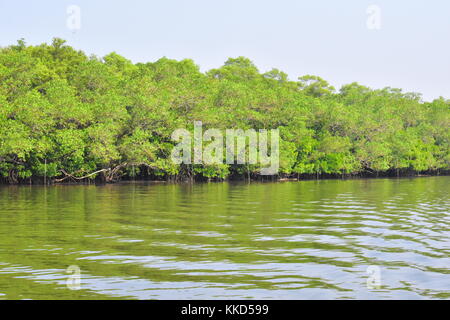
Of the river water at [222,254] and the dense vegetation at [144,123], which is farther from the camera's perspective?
the dense vegetation at [144,123]

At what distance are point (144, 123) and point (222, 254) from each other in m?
29.6

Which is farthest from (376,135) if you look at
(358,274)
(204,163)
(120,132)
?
(358,274)

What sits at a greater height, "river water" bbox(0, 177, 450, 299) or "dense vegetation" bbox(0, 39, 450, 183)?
"dense vegetation" bbox(0, 39, 450, 183)

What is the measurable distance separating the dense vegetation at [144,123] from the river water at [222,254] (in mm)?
16133

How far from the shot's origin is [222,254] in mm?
10719

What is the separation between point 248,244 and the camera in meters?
11.9

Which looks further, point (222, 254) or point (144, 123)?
point (144, 123)

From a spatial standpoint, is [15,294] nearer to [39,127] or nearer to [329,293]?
[329,293]

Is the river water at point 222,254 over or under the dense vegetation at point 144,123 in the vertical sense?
under

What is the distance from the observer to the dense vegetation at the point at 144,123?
3500 cm

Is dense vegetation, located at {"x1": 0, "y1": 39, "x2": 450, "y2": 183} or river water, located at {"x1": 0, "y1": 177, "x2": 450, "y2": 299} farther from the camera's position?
dense vegetation, located at {"x1": 0, "y1": 39, "x2": 450, "y2": 183}

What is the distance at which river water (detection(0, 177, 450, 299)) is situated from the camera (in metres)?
8.08

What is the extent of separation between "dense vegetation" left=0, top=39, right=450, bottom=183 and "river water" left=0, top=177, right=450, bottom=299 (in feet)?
52.9

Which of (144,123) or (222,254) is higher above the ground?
(144,123)
